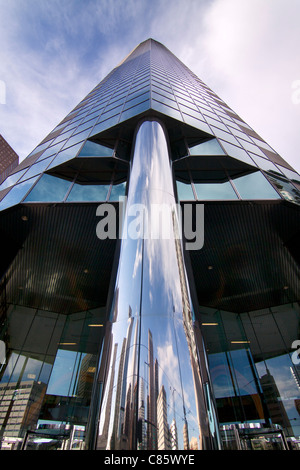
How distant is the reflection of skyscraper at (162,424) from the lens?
9.94 ft

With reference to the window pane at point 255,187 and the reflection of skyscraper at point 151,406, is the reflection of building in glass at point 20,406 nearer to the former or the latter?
the reflection of skyscraper at point 151,406

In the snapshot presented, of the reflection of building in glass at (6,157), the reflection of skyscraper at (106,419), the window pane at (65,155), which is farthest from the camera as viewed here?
the reflection of building in glass at (6,157)

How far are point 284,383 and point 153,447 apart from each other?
9.83m

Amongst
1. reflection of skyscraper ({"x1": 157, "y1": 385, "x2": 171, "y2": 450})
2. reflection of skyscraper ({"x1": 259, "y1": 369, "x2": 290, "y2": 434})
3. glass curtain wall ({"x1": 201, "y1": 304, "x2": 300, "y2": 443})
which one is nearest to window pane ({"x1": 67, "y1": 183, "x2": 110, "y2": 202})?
reflection of skyscraper ({"x1": 157, "y1": 385, "x2": 171, "y2": 450})

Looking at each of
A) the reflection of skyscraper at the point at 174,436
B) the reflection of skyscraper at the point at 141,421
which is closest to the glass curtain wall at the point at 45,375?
the reflection of skyscraper at the point at 141,421

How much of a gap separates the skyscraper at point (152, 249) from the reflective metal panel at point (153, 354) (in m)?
0.06

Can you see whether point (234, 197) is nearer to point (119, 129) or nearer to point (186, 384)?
point (119, 129)

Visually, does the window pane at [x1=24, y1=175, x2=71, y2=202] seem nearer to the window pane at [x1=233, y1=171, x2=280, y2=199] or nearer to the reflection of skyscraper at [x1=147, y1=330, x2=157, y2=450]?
the window pane at [x1=233, y1=171, x2=280, y2=199]

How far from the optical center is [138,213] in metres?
6.04

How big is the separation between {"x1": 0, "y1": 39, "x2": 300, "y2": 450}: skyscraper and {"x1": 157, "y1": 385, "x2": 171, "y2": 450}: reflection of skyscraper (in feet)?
4.55

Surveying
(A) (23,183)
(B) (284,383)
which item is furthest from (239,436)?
(A) (23,183)

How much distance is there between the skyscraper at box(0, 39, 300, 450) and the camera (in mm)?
6152

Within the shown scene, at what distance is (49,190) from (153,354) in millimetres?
7565
